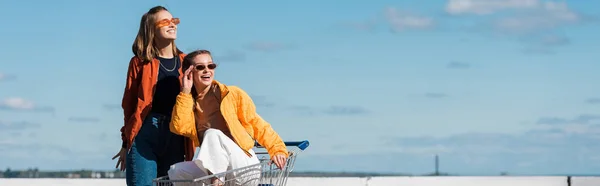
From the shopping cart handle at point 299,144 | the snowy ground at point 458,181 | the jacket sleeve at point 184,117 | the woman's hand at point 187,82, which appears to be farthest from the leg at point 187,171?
the snowy ground at point 458,181

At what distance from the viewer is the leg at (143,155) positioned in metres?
6.50

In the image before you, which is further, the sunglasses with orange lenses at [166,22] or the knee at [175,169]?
the sunglasses with orange lenses at [166,22]

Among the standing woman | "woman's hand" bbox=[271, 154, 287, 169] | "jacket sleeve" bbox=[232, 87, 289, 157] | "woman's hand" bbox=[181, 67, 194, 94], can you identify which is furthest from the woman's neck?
"woman's hand" bbox=[271, 154, 287, 169]

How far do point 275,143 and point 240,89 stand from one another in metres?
0.36

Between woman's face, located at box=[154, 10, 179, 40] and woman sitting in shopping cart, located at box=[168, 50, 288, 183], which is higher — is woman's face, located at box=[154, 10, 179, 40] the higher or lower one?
the higher one

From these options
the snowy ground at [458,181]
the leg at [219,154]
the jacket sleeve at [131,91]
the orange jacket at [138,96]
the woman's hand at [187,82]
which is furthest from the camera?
the snowy ground at [458,181]

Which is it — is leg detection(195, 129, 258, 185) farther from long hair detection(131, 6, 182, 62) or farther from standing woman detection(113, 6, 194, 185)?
long hair detection(131, 6, 182, 62)

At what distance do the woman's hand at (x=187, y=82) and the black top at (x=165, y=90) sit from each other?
36 cm

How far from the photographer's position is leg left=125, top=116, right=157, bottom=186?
650cm

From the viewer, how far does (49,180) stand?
39.7ft

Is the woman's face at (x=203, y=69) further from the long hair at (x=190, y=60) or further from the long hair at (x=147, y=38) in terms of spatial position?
the long hair at (x=147, y=38)

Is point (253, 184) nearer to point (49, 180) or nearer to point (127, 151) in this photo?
point (127, 151)

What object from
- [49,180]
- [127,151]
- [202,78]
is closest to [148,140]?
[127,151]

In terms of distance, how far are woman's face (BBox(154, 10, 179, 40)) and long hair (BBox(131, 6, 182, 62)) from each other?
0.03 metres
